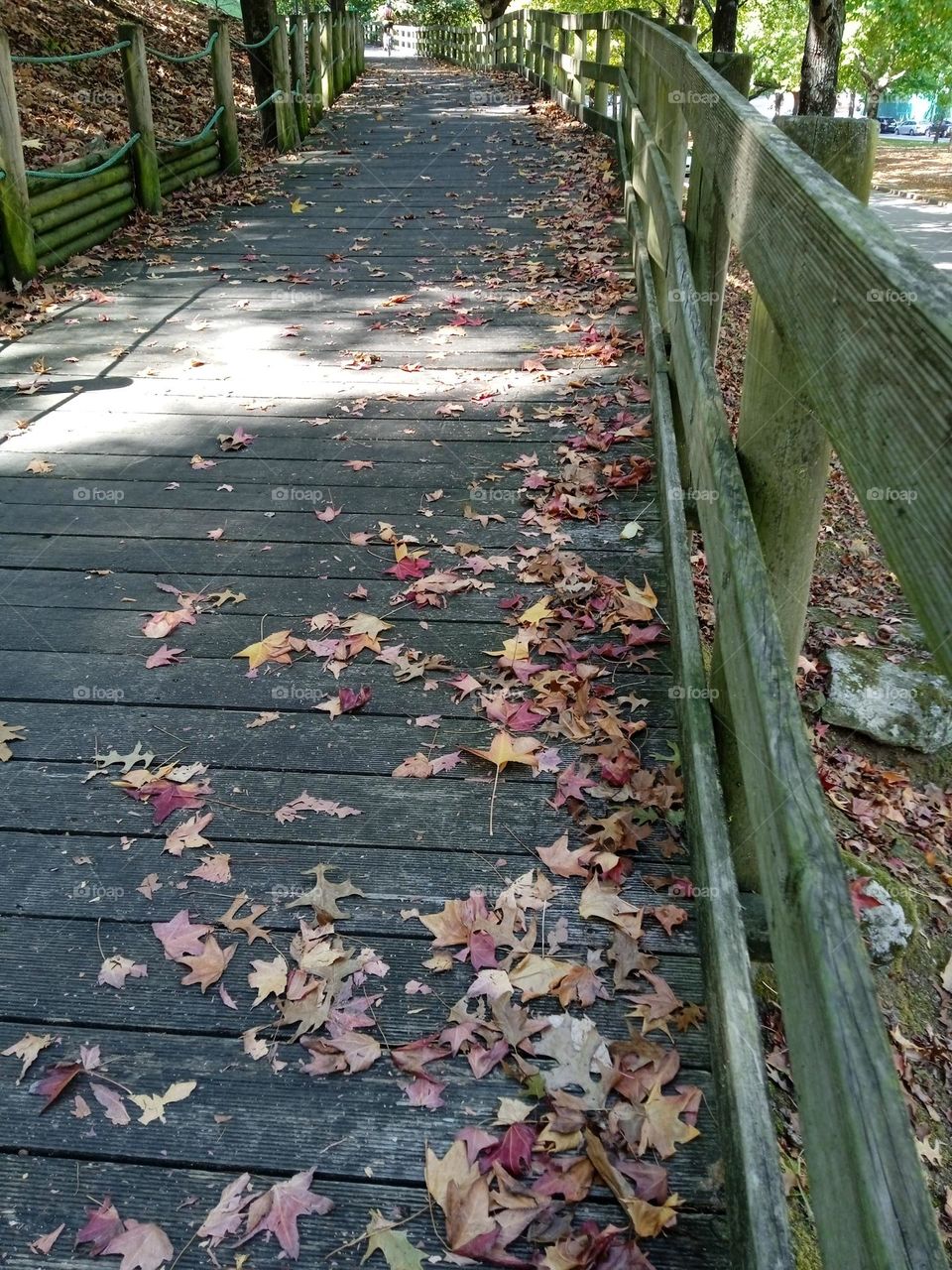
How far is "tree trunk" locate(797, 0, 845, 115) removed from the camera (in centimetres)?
1098

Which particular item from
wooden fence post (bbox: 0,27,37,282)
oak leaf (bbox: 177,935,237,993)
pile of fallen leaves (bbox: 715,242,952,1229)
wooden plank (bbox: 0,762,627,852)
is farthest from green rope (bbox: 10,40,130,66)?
oak leaf (bbox: 177,935,237,993)

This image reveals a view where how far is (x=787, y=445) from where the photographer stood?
2367 millimetres

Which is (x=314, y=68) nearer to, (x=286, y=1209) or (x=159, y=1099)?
(x=159, y=1099)

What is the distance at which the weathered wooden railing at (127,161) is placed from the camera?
701 centimetres

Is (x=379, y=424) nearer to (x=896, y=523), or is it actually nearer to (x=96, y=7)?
(x=896, y=523)

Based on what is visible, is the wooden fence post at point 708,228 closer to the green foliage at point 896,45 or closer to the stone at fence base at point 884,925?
the stone at fence base at point 884,925

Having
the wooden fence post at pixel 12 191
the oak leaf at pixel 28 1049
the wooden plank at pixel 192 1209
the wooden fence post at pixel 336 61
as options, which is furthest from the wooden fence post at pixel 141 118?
Result: the wooden fence post at pixel 336 61

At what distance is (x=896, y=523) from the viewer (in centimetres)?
102

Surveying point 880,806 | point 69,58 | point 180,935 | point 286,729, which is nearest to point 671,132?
point 880,806

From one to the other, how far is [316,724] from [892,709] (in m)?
5.33

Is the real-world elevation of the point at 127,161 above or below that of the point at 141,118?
below

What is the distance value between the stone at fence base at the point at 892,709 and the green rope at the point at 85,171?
251 inches

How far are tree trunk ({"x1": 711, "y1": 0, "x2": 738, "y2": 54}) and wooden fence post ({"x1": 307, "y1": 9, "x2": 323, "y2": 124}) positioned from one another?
17.6 ft

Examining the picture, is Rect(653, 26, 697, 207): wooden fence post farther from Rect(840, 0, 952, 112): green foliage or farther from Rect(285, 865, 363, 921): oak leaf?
Rect(840, 0, 952, 112): green foliage
